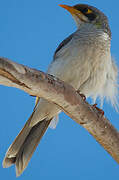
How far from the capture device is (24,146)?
296 centimetres

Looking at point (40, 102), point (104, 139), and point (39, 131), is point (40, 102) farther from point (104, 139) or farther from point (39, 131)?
point (104, 139)

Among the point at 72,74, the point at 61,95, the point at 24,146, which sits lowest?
the point at 24,146

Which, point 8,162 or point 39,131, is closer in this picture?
point 8,162

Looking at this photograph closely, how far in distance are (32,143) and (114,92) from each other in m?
1.15

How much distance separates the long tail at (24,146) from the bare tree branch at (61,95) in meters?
0.63

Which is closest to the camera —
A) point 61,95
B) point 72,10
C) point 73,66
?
point 61,95

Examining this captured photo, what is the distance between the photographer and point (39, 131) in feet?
9.97

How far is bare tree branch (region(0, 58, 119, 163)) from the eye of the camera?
1941 mm

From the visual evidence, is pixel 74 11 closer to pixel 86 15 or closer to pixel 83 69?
pixel 86 15

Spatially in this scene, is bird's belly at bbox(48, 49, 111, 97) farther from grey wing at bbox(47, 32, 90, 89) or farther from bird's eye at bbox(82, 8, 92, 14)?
bird's eye at bbox(82, 8, 92, 14)

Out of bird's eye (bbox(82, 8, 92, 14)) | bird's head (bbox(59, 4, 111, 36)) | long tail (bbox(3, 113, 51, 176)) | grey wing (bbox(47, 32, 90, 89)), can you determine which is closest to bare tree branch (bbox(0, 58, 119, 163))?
grey wing (bbox(47, 32, 90, 89))

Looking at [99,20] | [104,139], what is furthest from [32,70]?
[99,20]

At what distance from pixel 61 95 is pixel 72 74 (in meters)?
0.70

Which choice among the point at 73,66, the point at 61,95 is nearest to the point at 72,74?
the point at 73,66
